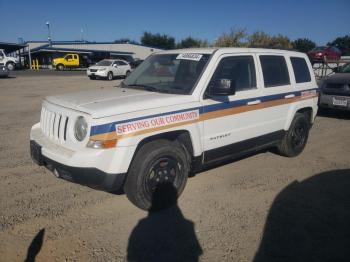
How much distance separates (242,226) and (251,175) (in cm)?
162

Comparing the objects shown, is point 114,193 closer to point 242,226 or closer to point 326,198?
point 242,226

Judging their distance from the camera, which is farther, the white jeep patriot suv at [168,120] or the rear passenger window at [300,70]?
the rear passenger window at [300,70]

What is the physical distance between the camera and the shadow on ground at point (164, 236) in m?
3.24

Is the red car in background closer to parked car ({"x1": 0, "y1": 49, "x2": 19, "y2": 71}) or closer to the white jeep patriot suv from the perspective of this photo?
the white jeep patriot suv

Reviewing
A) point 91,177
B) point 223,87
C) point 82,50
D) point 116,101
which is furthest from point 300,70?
point 82,50

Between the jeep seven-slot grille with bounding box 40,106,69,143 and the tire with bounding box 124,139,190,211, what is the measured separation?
88cm

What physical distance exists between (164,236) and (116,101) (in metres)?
1.61

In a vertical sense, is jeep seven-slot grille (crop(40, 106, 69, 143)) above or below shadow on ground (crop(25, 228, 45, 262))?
above

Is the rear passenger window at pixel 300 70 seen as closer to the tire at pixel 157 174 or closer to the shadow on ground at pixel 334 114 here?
the tire at pixel 157 174

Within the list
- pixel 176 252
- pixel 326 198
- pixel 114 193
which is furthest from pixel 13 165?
pixel 326 198

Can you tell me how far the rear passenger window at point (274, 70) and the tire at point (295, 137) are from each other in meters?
0.78

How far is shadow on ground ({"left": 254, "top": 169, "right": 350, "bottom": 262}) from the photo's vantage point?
331cm

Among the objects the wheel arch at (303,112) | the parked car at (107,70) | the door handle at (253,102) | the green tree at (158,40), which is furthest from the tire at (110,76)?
the green tree at (158,40)

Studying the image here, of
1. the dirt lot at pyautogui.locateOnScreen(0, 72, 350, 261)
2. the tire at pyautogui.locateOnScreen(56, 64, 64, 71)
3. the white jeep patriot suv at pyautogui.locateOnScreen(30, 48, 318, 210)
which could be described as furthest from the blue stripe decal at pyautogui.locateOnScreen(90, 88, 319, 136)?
the tire at pyautogui.locateOnScreen(56, 64, 64, 71)
